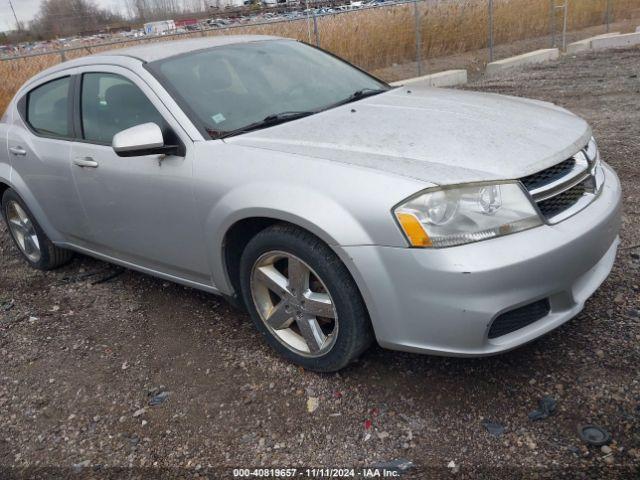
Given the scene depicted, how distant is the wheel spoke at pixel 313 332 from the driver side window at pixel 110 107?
1.30 m

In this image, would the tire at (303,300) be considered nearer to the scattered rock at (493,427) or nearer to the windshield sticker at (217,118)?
the scattered rock at (493,427)

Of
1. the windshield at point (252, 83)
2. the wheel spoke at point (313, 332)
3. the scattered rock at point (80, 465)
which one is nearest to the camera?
the scattered rock at point (80, 465)

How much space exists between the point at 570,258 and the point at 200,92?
6.89 feet

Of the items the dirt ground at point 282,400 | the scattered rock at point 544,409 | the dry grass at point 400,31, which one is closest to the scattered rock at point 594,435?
the dirt ground at point 282,400

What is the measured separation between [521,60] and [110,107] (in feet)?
40.0

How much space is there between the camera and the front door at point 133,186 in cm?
320

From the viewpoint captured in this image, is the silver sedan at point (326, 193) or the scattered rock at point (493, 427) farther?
the scattered rock at point (493, 427)

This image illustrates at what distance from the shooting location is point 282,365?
10.4 feet

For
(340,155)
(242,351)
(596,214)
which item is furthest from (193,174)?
(596,214)

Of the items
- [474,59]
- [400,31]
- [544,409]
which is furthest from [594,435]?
[474,59]

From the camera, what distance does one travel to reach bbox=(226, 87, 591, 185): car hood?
2545 mm

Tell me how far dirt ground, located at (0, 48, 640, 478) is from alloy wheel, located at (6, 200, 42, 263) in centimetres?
94

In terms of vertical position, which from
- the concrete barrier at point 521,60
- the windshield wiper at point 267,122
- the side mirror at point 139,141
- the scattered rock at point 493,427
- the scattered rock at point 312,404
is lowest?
the concrete barrier at point 521,60

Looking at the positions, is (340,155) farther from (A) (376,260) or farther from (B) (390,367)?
(B) (390,367)
